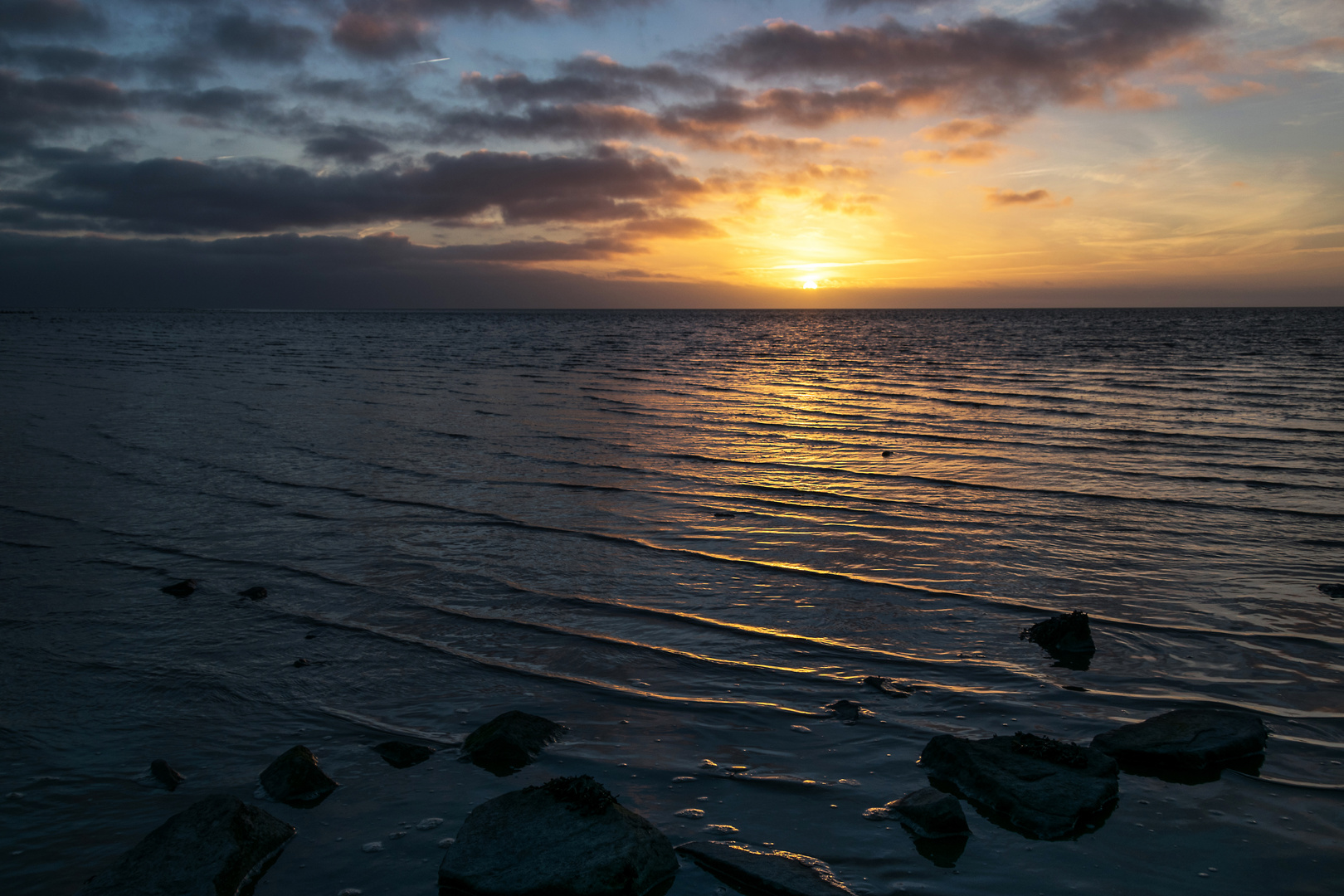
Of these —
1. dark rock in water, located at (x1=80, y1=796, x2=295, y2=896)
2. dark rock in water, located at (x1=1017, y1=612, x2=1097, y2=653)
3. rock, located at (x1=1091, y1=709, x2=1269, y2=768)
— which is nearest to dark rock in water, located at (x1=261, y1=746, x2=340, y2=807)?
dark rock in water, located at (x1=80, y1=796, x2=295, y2=896)

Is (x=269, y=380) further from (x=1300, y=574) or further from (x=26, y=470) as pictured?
(x=1300, y=574)

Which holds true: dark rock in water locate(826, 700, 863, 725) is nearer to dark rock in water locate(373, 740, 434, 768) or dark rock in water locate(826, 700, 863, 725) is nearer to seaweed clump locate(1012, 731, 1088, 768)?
seaweed clump locate(1012, 731, 1088, 768)

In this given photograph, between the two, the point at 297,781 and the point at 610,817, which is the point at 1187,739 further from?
the point at 297,781

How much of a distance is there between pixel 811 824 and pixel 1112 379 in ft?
103

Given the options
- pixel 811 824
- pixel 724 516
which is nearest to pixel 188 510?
pixel 724 516

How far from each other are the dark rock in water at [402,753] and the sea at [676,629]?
0.07 metres

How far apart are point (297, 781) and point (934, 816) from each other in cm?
368

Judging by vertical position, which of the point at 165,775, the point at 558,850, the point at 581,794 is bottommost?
the point at 165,775

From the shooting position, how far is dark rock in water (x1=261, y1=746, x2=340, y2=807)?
179 inches

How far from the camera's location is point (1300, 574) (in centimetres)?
864

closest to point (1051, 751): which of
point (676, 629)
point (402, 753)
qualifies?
point (676, 629)

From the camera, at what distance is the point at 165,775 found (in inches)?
185

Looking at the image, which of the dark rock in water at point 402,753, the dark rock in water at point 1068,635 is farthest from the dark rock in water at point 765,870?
the dark rock in water at point 1068,635

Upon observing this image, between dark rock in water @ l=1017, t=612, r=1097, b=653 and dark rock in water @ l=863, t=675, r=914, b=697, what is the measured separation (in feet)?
5.04
